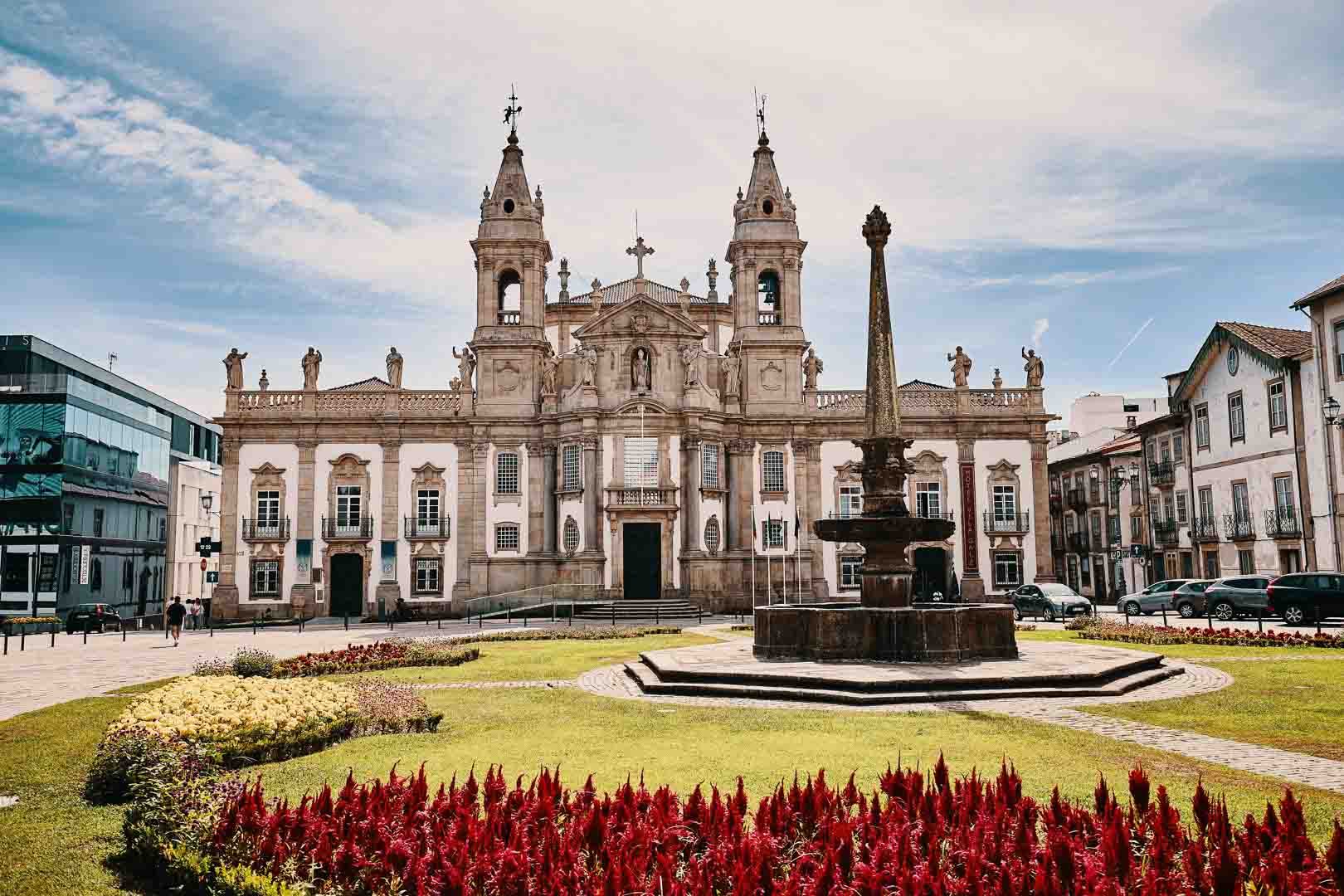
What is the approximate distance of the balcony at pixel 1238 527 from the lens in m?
38.2

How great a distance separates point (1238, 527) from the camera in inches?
1535

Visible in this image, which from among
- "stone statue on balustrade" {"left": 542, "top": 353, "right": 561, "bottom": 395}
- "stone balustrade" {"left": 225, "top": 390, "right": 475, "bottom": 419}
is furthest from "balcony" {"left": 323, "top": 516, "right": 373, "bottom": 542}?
"stone statue on balustrade" {"left": 542, "top": 353, "right": 561, "bottom": 395}

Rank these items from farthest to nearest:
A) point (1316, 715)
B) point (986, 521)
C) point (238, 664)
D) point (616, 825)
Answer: point (986, 521) < point (238, 664) < point (1316, 715) < point (616, 825)

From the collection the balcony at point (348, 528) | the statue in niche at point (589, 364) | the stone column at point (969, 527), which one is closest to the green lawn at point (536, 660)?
the statue in niche at point (589, 364)

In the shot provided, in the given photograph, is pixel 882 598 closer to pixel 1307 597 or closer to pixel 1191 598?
pixel 1307 597

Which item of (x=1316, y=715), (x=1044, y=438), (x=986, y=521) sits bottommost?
(x=1316, y=715)

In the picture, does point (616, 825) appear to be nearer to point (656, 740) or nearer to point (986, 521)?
point (656, 740)

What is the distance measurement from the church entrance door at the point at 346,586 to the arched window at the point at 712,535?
14566mm

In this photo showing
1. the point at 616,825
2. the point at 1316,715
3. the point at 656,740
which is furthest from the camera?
the point at 1316,715

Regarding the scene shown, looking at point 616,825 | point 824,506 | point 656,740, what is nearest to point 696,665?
point 656,740

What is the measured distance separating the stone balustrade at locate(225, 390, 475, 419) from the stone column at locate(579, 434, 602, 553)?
598 centimetres

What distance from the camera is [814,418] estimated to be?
4384 cm

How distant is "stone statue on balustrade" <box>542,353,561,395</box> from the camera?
4359 centimetres

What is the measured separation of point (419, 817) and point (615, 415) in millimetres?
35562
